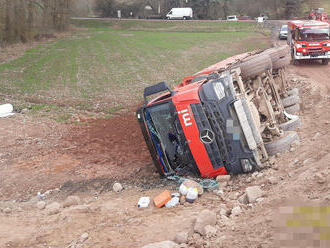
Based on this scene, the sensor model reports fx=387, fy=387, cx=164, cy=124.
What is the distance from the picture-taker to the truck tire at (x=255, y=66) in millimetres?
8070

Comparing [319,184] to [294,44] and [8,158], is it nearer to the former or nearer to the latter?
[8,158]

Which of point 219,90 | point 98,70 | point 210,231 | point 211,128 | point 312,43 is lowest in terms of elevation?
point 210,231

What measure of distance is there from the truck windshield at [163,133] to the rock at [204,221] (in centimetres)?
222

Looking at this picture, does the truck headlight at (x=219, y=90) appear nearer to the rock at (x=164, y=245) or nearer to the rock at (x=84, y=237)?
the rock at (x=164, y=245)

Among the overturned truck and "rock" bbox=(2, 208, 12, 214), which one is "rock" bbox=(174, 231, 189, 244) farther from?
"rock" bbox=(2, 208, 12, 214)

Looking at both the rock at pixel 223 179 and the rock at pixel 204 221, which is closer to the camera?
the rock at pixel 204 221

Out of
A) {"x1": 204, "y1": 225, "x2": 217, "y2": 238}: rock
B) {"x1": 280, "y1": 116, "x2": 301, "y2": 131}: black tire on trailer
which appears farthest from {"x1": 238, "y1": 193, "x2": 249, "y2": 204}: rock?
{"x1": 280, "y1": 116, "x2": 301, "y2": 131}: black tire on trailer

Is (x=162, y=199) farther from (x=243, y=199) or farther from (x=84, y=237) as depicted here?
(x=84, y=237)

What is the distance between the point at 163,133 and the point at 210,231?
9.19 feet

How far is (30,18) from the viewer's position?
1483 inches

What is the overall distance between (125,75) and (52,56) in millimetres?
11007

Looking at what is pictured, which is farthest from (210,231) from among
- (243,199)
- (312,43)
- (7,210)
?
(312,43)

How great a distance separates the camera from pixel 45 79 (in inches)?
773

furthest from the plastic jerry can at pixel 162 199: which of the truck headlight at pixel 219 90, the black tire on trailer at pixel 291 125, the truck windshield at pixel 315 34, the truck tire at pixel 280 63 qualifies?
the truck windshield at pixel 315 34
